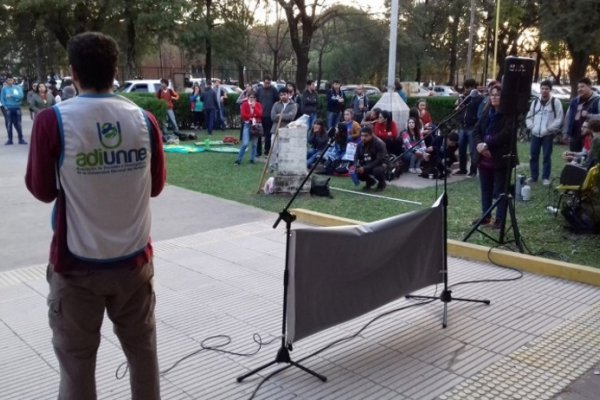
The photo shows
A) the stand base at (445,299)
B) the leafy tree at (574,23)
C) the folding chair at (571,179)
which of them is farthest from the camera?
the leafy tree at (574,23)

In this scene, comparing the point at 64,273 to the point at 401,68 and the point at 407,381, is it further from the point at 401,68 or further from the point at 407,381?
the point at 401,68

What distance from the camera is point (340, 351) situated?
162 inches

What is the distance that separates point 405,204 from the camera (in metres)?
9.00

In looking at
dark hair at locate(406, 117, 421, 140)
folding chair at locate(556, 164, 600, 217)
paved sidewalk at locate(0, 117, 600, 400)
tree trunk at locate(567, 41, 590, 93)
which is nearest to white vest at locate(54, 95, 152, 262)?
paved sidewalk at locate(0, 117, 600, 400)

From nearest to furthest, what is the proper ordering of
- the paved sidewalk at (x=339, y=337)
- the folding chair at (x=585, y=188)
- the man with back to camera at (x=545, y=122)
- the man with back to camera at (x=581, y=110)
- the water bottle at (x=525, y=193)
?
the paved sidewalk at (x=339, y=337) → the folding chair at (x=585, y=188) → the water bottle at (x=525, y=193) → the man with back to camera at (x=581, y=110) → the man with back to camera at (x=545, y=122)

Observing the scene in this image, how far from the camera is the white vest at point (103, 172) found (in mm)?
2463

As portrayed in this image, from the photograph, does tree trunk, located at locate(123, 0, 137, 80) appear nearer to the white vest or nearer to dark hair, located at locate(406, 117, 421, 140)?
dark hair, located at locate(406, 117, 421, 140)

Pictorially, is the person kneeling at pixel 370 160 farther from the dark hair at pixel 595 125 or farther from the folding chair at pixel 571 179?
the dark hair at pixel 595 125

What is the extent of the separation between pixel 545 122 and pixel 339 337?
7.19m

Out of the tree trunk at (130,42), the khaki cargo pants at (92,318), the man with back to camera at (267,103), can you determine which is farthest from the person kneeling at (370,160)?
the tree trunk at (130,42)

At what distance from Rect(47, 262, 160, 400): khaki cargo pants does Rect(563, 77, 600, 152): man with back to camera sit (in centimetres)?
872

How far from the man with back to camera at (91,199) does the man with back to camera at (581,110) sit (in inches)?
344

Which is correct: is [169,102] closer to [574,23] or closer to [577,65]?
[574,23]

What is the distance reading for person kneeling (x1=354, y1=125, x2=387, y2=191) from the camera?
10148 mm
